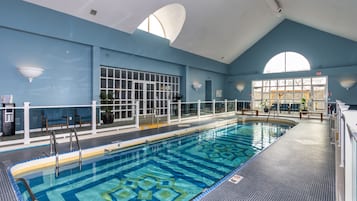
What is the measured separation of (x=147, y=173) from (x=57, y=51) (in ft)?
16.5

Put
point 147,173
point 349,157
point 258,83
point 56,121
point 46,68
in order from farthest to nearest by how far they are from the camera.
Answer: point 258,83 → point 46,68 → point 56,121 → point 147,173 → point 349,157

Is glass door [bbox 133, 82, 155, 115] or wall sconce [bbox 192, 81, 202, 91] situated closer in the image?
glass door [bbox 133, 82, 155, 115]

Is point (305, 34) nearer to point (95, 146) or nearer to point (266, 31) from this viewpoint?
point (266, 31)

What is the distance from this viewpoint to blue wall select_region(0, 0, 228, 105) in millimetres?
5309

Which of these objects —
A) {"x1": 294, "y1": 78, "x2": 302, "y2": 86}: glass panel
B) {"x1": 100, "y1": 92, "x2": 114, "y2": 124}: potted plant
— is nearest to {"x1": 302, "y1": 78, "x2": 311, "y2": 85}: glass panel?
{"x1": 294, "y1": 78, "x2": 302, "y2": 86}: glass panel

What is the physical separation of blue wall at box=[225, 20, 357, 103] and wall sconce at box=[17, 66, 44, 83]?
11.8 m

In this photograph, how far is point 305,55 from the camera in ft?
38.4

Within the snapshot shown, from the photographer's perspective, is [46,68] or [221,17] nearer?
[46,68]

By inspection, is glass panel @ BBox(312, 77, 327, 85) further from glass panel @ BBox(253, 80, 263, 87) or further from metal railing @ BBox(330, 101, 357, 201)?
metal railing @ BBox(330, 101, 357, 201)

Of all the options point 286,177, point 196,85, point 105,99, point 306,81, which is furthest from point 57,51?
point 306,81

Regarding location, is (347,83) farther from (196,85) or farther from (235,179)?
(235,179)

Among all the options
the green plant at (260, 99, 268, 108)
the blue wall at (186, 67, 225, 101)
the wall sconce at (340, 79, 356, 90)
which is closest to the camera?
the wall sconce at (340, 79, 356, 90)

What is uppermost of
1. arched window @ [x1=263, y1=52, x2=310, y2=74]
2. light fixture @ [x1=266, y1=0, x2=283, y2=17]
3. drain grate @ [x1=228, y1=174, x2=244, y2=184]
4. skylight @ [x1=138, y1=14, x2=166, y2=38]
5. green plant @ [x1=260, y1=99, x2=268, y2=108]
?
light fixture @ [x1=266, y1=0, x2=283, y2=17]

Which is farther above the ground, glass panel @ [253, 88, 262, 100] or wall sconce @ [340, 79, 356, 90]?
wall sconce @ [340, 79, 356, 90]
